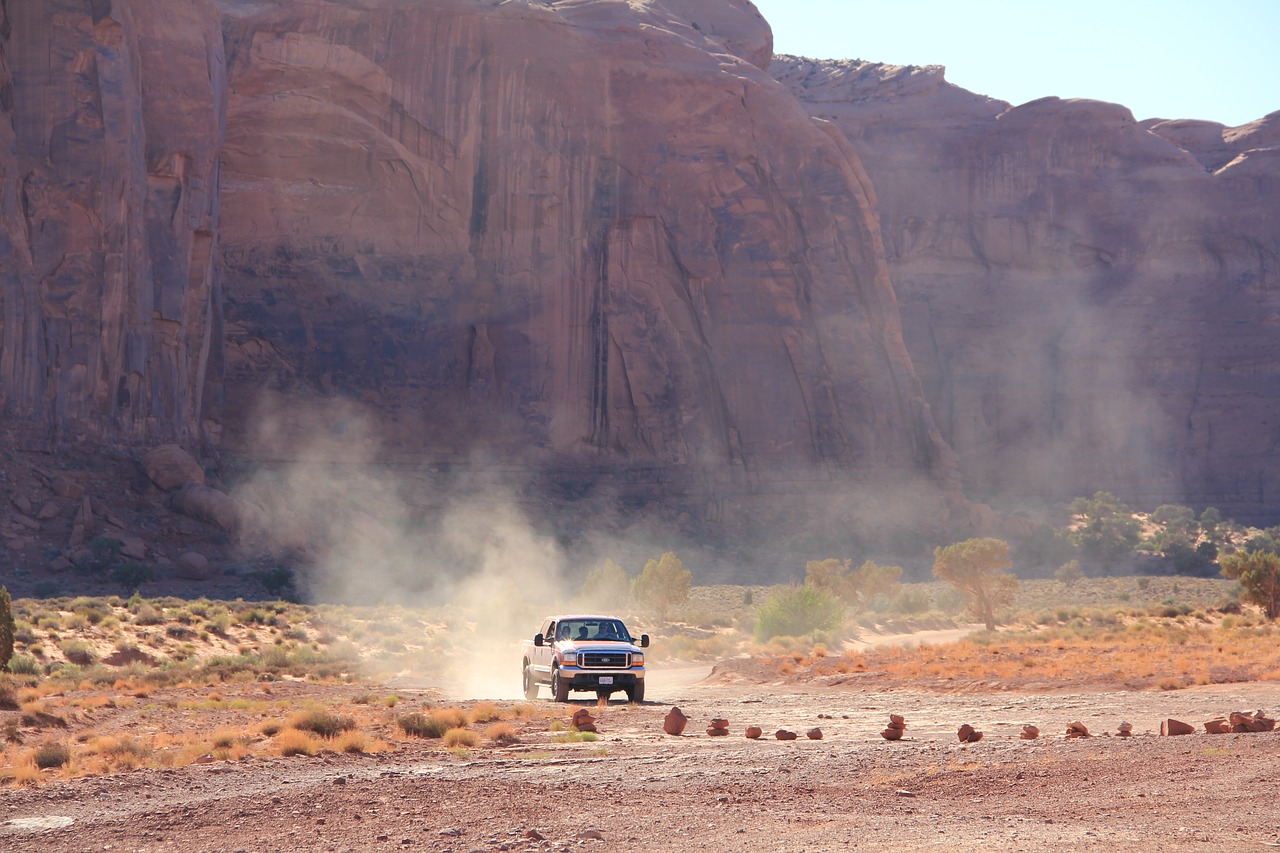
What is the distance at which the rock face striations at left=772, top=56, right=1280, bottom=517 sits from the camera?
8562 cm

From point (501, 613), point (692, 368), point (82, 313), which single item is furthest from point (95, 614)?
point (692, 368)

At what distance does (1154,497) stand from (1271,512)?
276 inches

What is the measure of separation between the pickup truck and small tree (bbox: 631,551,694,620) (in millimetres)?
21467

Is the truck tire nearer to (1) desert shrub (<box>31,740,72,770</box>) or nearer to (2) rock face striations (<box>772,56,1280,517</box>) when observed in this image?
(1) desert shrub (<box>31,740,72,770</box>)

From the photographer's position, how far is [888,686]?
21.8 meters

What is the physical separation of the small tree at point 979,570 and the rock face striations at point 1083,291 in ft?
138

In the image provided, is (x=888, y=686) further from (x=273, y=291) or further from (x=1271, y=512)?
(x=1271, y=512)

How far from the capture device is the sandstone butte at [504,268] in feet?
157

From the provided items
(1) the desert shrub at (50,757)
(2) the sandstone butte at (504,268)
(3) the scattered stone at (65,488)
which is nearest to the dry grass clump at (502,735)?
(1) the desert shrub at (50,757)

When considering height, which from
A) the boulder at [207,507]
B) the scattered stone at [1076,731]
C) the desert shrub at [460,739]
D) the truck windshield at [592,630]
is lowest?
the scattered stone at [1076,731]

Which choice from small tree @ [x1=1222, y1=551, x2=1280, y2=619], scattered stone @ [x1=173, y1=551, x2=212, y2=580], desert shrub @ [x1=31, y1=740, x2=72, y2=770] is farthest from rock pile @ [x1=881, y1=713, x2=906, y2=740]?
scattered stone @ [x1=173, y1=551, x2=212, y2=580]

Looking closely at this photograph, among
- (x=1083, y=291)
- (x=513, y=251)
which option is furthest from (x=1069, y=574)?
(x=1083, y=291)

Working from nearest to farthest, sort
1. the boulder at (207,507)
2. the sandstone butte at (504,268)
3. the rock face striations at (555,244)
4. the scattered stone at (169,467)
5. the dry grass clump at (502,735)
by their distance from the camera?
the dry grass clump at (502,735), the boulder at (207,507), the scattered stone at (169,467), the sandstone butte at (504,268), the rock face striations at (555,244)

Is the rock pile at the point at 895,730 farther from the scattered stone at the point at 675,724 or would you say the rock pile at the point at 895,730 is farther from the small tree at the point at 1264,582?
the small tree at the point at 1264,582
